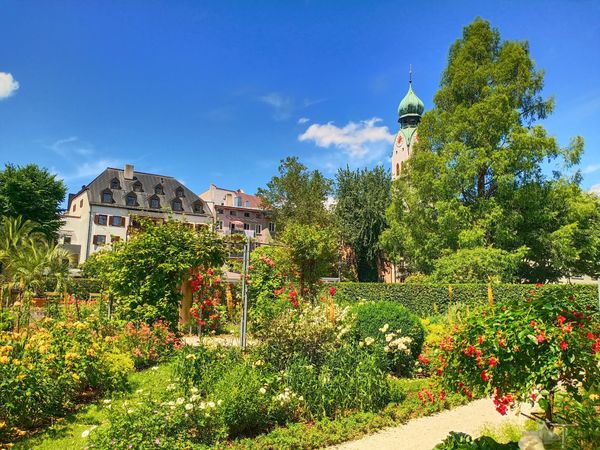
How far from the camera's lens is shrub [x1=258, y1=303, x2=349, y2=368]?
6.81m

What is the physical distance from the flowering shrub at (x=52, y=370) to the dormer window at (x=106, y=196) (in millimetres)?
35479

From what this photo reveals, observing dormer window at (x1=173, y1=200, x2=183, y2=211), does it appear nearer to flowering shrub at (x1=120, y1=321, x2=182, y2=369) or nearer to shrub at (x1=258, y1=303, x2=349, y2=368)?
flowering shrub at (x1=120, y1=321, x2=182, y2=369)

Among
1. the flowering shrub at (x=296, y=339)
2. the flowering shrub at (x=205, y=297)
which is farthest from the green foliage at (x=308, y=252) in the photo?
the flowering shrub at (x=296, y=339)

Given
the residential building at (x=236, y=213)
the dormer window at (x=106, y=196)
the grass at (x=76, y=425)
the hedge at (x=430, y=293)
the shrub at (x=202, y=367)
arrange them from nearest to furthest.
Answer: the grass at (x=76, y=425)
the shrub at (x=202, y=367)
the hedge at (x=430, y=293)
the dormer window at (x=106, y=196)
the residential building at (x=236, y=213)

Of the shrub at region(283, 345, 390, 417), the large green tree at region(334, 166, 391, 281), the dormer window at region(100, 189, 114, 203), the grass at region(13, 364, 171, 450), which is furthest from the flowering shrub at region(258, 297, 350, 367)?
the dormer window at region(100, 189, 114, 203)

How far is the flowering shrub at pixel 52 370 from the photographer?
4.60 m

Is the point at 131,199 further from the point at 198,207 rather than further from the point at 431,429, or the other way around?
the point at 431,429

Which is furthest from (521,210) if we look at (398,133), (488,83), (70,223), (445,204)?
(70,223)

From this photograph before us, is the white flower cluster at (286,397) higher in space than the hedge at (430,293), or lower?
lower

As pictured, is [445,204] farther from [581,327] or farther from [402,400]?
[581,327]

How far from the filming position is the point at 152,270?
30.6ft

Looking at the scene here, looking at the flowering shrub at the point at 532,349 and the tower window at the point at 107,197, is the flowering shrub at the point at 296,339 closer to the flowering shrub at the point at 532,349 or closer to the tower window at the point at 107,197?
the flowering shrub at the point at 532,349

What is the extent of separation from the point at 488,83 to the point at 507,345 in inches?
905

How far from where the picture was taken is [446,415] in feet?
20.5
